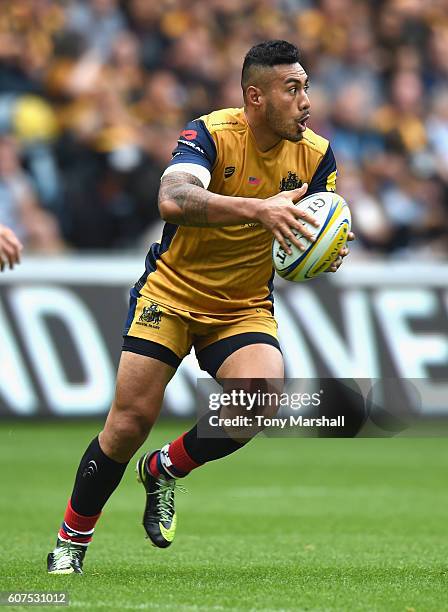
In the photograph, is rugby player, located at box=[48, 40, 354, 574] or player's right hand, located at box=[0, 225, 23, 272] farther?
A: rugby player, located at box=[48, 40, 354, 574]

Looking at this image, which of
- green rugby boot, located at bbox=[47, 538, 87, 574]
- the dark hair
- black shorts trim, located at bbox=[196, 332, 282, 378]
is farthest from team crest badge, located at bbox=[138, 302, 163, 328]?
A: the dark hair

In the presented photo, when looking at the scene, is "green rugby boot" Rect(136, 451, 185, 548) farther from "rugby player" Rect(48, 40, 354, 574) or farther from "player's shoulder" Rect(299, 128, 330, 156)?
"player's shoulder" Rect(299, 128, 330, 156)

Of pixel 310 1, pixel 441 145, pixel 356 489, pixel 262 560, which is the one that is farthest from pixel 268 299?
pixel 310 1

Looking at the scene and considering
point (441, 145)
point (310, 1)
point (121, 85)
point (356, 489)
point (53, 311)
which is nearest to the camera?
point (356, 489)

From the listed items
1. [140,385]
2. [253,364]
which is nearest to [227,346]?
[253,364]

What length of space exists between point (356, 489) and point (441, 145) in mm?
7764

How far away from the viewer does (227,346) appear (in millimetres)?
6871

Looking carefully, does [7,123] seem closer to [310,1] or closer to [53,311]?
[53,311]

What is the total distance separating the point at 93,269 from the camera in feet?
47.1

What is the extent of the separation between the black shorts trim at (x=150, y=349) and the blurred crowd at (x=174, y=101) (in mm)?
7610

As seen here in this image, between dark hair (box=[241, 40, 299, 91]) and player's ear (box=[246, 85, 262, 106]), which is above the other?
dark hair (box=[241, 40, 299, 91])

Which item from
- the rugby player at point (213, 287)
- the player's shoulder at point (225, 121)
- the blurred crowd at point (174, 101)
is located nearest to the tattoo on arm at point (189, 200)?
the rugby player at point (213, 287)

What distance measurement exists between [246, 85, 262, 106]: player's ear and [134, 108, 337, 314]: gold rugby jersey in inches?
5.7

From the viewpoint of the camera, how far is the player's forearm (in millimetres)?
6199
